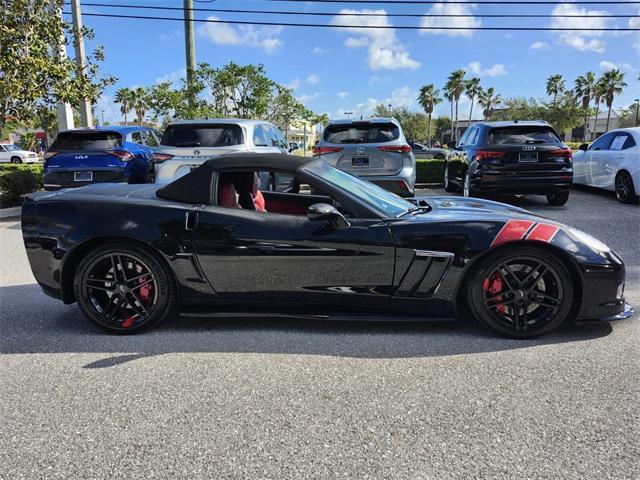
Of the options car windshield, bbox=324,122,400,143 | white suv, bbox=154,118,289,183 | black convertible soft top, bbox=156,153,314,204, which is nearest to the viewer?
black convertible soft top, bbox=156,153,314,204

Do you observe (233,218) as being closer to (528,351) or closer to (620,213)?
(528,351)

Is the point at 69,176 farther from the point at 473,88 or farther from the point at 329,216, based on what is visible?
the point at 473,88

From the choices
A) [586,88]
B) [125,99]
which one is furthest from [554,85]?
[125,99]

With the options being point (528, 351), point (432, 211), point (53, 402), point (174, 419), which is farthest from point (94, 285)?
point (528, 351)

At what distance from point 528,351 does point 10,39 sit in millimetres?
10644

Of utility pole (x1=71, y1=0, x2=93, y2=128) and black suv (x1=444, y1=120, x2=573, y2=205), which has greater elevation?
utility pole (x1=71, y1=0, x2=93, y2=128)

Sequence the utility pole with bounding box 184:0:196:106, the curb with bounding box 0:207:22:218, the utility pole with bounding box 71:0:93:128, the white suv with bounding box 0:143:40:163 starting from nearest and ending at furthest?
the curb with bounding box 0:207:22:218 < the utility pole with bounding box 71:0:93:128 < the utility pole with bounding box 184:0:196:106 < the white suv with bounding box 0:143:40:163

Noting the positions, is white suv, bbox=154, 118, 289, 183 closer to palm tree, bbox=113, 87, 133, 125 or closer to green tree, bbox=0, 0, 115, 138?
green tree, bbox=0, 0, 115, 138

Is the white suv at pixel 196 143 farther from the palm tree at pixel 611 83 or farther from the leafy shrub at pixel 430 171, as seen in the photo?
the palm tree at pixel 611 83

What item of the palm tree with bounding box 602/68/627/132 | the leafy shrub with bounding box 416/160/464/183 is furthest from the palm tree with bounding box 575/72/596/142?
the leafy shrub with bounding box 416/160/464/183

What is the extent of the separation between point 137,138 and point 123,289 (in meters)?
7.43

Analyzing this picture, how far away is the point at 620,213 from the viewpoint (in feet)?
29.2

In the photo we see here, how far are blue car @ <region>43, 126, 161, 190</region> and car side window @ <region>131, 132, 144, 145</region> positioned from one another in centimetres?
47

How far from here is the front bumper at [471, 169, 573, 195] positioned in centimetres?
890
